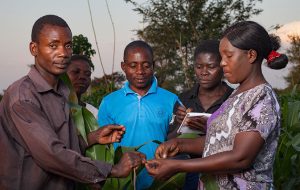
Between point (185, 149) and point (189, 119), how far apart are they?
0.18 metres

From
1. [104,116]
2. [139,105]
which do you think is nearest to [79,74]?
[104,116]

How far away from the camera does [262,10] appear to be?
21438mm

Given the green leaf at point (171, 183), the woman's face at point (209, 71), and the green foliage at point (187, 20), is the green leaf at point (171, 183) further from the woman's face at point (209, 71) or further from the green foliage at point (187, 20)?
the green foliage at point (187, 20)

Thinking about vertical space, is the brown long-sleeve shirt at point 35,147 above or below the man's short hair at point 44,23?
below

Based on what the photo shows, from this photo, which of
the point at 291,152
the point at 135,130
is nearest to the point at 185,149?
the point at 135,130

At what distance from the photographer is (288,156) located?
10.1 feet

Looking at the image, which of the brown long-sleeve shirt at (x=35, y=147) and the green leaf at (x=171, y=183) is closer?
the brown long-sleeve shirt at (x=35, y=147)

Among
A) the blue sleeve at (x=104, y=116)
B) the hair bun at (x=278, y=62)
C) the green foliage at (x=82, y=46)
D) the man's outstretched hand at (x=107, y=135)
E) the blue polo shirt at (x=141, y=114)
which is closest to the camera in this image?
the hair bun at (x=278, y=62)

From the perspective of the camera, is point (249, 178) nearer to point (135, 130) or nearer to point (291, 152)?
point (135, 130)

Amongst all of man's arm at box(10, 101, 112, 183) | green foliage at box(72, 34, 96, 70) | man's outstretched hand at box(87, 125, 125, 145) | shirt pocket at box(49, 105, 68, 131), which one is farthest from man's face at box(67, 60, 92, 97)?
green foliage at box(72, 34, 96, 70)

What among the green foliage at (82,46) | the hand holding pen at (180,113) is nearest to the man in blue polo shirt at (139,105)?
the hand holding pen at (180,113)

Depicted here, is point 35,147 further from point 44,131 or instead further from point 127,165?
point 127,165

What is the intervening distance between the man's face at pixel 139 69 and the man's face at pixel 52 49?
91cm

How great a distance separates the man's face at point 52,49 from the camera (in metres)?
1.98
